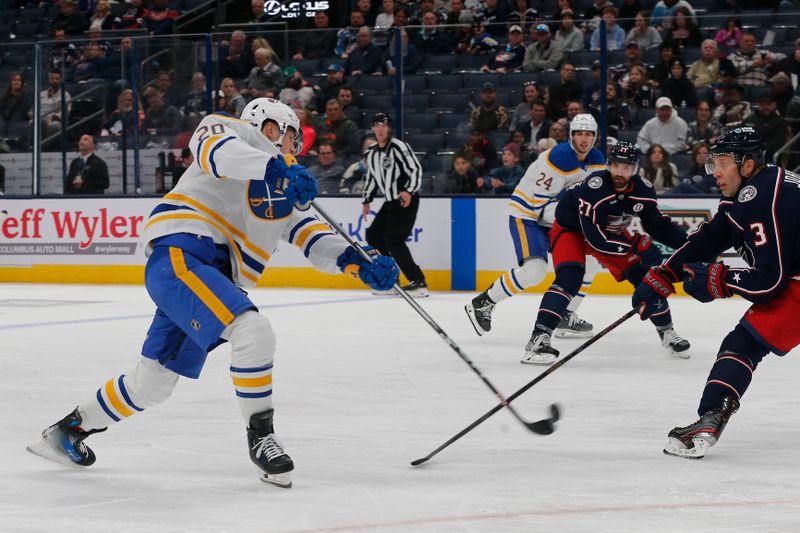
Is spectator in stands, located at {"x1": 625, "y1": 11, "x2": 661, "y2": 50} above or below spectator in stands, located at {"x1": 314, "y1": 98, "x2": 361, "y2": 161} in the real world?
above

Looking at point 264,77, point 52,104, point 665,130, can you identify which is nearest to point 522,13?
point 665,130

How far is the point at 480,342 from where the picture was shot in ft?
22.9

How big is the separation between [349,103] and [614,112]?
234 centimetres

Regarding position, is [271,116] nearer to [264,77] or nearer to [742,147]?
[742,147]

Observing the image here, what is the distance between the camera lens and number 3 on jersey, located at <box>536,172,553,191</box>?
703 cm

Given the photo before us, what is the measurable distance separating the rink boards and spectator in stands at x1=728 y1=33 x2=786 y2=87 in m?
0.99

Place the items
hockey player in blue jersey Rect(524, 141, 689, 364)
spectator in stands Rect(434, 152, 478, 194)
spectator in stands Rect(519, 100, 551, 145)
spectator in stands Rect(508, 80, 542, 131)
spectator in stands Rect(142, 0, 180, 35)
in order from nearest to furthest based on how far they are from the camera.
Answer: hockey player in blue jersey Rect(524, 141, 689, 364) < spectator in stands Rect(519, 100, 551, 145) < spectator in stands Rect(508, 80, 542, 131) < spectator in stands Rect(434, 152, 478, 194) < spectator in stands Rect(142, 0, 180, 35)

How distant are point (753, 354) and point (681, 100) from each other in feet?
20.5

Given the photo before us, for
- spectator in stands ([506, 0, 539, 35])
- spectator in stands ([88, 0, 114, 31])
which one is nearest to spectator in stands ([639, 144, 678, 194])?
spectator in stands ([506, 0, 539, 35])

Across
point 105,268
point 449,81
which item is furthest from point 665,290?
point 105,268

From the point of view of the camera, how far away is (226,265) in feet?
11.9

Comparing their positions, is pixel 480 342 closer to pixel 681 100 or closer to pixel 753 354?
pixel 753 354

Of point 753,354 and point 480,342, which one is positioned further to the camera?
point 480,342

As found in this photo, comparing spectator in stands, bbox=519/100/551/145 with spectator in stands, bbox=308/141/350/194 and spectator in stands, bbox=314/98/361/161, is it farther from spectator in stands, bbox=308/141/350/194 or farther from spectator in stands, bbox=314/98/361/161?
spectator in stands, bbox=308/141/350/194
